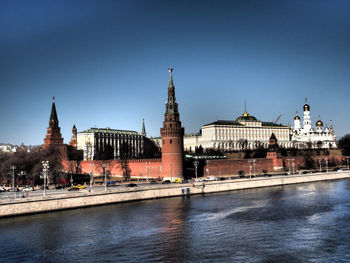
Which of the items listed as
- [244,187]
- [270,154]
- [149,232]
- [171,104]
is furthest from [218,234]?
[270,154]

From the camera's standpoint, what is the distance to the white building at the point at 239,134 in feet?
497

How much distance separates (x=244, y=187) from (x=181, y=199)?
50.2 ft

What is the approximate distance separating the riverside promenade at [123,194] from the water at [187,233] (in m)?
1.46

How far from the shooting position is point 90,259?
87.1ft

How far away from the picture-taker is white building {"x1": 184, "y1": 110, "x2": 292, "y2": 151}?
151625 mm

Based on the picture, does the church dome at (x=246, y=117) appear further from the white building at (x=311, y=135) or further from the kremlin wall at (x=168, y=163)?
the kremlin wall at (x=168, y=163)

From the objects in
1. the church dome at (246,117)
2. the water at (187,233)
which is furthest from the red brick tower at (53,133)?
the church dome at (246,117)

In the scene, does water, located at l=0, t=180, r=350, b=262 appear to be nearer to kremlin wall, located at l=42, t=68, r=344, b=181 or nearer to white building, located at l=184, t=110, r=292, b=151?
kremlin wall, located at l=42, t=68, r=344, b=181

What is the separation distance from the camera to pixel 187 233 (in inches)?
1294

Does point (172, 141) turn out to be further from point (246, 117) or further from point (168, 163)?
point (246, 117)

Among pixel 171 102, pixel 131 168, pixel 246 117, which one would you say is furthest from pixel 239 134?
pixel 171 102

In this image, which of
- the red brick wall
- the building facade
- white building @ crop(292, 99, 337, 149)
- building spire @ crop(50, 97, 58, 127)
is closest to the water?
the red brick wall

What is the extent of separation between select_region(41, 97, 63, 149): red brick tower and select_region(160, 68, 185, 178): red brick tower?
42.1 m

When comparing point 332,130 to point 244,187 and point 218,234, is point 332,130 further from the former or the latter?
point 218,234
